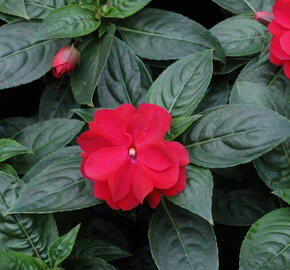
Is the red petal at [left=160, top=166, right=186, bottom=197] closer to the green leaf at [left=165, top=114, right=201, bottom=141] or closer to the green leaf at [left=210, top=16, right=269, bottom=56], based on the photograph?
the green leaf at [left=165, top=114, right=201, bottom=141]

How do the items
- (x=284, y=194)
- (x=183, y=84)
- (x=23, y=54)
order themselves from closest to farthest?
(x=284, y=194) → (x=183, y=84) → (x=23, y=54)

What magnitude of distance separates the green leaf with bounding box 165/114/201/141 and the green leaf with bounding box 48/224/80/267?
32 centimetres

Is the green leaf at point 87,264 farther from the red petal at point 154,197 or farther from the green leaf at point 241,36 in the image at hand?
the green leaf at point 241,36

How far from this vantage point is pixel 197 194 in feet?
3.31

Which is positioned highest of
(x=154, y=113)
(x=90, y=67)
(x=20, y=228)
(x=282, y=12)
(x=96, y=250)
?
(x=282, y=12)

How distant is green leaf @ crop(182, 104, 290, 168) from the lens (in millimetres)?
1007

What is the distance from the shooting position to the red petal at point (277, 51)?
1.13 metres

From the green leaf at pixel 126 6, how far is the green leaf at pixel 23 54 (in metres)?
0.20

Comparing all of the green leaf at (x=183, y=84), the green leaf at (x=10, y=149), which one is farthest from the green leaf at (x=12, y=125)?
the green leaf at (x=183, y=84)

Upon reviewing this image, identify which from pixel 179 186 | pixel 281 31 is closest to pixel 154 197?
pixel 179 186

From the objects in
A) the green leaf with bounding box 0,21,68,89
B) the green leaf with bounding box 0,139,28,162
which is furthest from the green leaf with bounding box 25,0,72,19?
the green leaf with bounding box 0,139,28,162

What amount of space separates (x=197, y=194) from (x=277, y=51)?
0.43 meters

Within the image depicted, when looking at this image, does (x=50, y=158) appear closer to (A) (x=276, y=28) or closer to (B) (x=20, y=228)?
(B) (x=20, y=228)

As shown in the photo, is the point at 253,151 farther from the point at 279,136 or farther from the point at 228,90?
the point at 228,90
